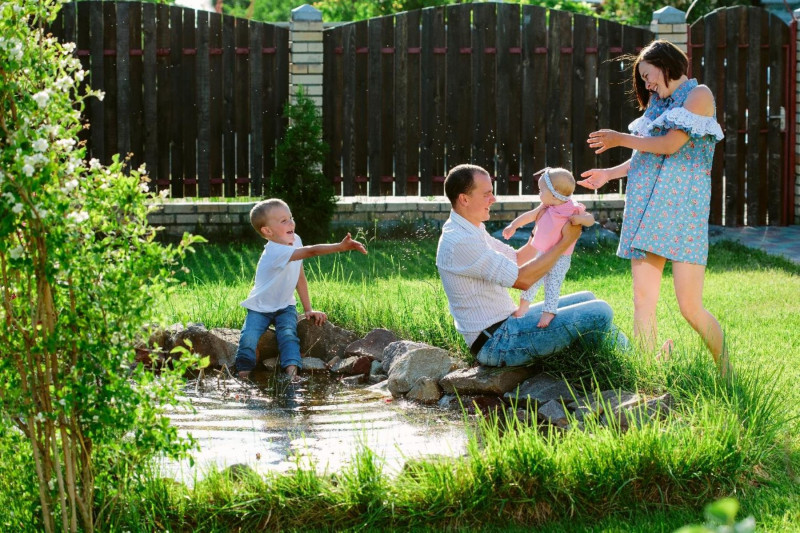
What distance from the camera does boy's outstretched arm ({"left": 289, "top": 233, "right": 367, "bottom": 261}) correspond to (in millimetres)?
5504

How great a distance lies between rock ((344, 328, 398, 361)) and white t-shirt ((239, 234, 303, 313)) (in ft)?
1.55

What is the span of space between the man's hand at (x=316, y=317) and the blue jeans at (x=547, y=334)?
1518mm

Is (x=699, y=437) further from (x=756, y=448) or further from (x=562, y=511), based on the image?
(x=562, y=511)

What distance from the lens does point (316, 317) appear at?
6441 mm

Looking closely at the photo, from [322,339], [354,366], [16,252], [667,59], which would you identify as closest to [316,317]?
[322,339]

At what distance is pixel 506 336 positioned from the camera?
5117 millimetres

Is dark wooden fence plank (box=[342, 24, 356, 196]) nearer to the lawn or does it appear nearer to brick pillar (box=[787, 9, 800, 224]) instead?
brick pillar (box=[787, 9, 800, 224])

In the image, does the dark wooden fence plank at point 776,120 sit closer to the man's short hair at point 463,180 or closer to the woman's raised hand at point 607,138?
the woman's raised hand at point 607,138

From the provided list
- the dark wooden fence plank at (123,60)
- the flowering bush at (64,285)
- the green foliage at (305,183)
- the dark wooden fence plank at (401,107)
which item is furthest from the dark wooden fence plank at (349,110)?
the flowering bush at (64,285)

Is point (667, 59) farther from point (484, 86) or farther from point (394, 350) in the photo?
point (484, 86)

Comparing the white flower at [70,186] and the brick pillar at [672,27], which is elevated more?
the brick pillar at [672,27]

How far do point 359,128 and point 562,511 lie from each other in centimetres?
883

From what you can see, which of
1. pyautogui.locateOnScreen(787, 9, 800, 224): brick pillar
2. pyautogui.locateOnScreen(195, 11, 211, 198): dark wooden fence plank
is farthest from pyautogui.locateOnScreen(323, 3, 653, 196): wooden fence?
pyautogui.locateOnScreen(787, 9, 800, 224): brick pillar

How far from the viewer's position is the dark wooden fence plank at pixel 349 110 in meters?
12.0
